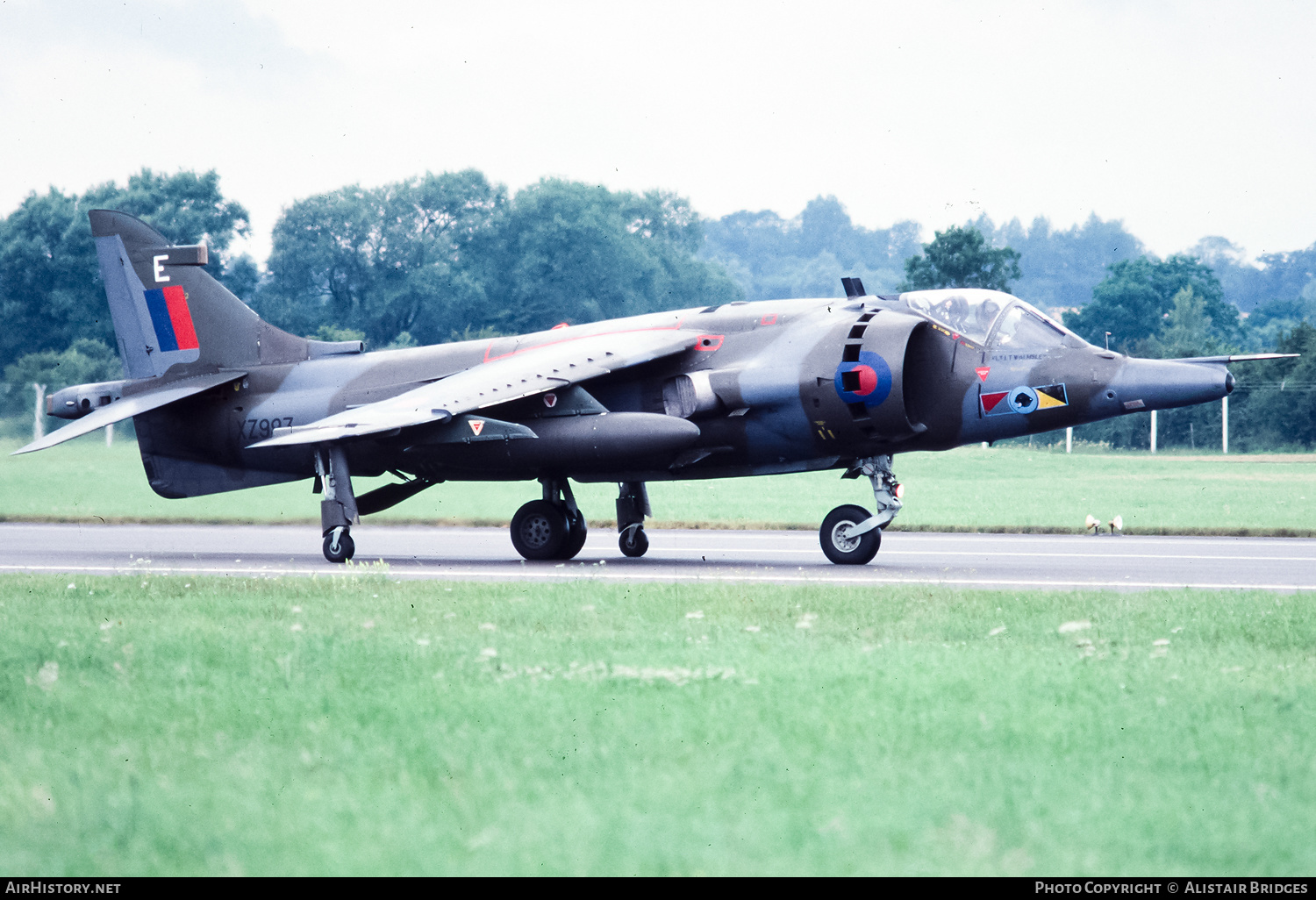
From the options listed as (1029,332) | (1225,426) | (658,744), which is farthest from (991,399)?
(1225,426)

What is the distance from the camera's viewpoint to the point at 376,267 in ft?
180

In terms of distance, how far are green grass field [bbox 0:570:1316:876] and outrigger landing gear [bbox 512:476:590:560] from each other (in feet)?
21.7

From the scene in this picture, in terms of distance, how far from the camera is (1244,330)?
7775 cm

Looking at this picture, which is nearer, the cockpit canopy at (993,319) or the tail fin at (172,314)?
the cockpit canopy at (993,319)

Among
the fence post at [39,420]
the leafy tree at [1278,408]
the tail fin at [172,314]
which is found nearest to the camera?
the tail fin at [172,314]

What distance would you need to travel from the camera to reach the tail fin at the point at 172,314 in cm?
1772

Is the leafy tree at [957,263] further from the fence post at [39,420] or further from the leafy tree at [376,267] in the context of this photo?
the fence post at [39,420]

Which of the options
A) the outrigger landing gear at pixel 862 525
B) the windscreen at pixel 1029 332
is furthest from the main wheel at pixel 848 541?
the windscreen at pixel 1029 332

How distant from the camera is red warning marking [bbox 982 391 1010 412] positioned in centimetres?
1430

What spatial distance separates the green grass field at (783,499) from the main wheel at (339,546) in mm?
3001

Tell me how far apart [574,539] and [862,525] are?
348 centimetres

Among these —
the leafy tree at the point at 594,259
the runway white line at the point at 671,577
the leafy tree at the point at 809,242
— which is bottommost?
the runway white line at the point at 671,577
